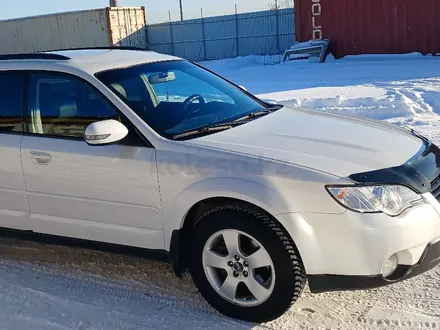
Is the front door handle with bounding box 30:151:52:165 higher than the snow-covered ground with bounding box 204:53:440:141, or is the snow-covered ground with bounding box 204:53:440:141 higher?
the front door handle with bounding box 30:151:52:165

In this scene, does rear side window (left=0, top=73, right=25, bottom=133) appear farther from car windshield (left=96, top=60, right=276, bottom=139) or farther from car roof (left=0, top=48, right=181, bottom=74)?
car windshield (left=96, top=60, right=276, bottom=139)

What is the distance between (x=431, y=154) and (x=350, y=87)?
337 inches

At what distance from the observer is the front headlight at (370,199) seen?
3.07 meters

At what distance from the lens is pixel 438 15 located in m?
16.5

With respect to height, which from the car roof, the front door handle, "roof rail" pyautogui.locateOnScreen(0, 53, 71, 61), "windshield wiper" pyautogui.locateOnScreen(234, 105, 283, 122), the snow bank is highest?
"roof rail" pyautogui.locateOnScreen(0, 53, 71, 61)

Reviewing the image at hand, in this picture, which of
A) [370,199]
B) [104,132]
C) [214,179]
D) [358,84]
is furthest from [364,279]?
[358,84]

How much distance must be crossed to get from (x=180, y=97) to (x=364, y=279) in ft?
6.63

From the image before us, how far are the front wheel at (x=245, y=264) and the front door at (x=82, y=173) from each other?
14.7 inches

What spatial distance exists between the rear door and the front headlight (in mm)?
2279

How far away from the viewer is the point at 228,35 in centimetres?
2772

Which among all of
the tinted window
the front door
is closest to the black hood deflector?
the front door

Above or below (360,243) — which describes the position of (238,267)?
below

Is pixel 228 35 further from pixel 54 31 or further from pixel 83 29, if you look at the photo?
pixel 54 31

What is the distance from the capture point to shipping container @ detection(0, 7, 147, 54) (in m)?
29.4
